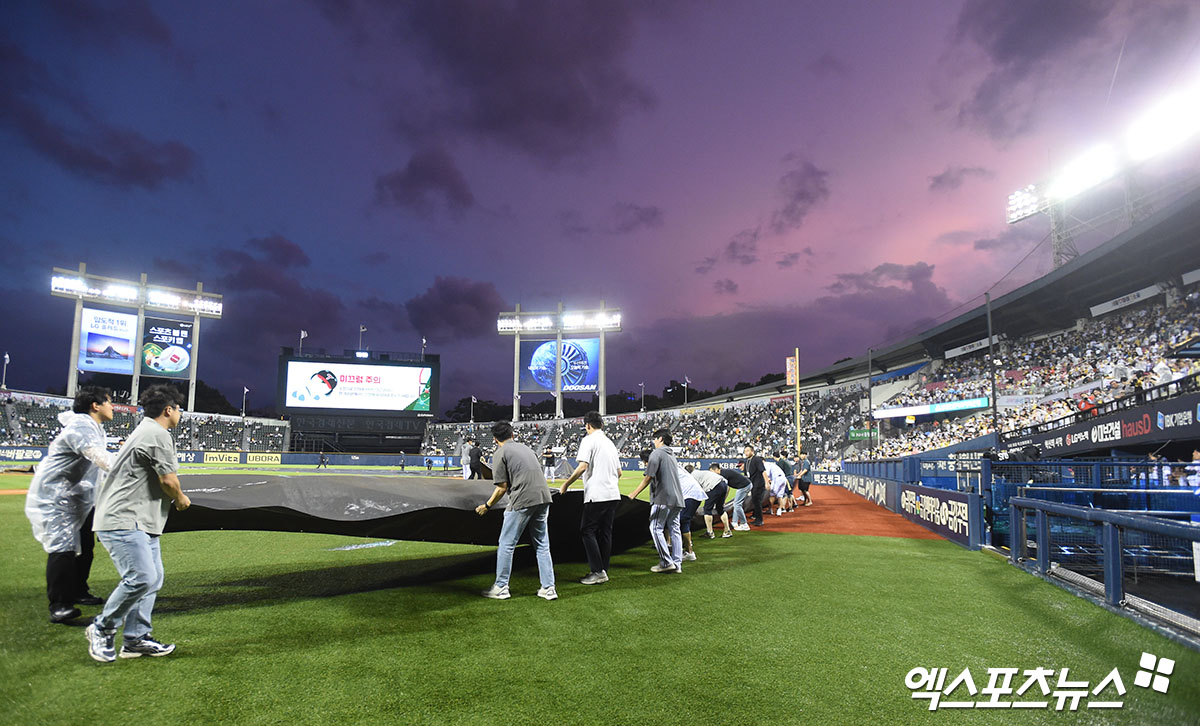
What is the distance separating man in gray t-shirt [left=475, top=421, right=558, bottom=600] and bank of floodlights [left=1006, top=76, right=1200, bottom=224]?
32966 mm

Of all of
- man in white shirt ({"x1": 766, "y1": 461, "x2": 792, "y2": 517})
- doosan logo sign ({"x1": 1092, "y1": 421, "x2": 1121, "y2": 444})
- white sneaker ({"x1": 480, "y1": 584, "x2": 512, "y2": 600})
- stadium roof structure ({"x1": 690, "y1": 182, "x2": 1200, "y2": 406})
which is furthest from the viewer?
stadium roof structure ({"x1": 690, "y1": 182, "x2": 1200, "y2": 406})

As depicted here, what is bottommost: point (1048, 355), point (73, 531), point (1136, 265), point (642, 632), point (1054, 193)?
point (642, 632)

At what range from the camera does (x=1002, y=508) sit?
9.46m

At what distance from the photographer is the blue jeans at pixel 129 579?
12.7 ft

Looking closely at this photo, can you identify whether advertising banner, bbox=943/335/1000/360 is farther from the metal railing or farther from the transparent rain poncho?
the transparent rain poncho

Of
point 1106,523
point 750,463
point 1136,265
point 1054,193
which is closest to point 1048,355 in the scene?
point 1136,265

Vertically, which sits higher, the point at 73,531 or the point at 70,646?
the point at 73,531

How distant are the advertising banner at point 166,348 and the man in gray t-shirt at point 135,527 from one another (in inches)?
2209

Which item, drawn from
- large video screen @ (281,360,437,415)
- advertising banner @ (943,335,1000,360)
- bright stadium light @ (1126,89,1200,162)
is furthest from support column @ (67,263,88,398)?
bright stadium light @ (1126,89,1200,162)

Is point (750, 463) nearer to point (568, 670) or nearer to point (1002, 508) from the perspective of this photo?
point (1002, 508)

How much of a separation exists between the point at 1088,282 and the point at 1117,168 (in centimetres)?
828

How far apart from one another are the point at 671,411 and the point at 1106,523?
54.1 metres

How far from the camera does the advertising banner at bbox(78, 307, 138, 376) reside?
155 feet

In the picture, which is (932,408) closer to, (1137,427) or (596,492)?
(1137,427)
